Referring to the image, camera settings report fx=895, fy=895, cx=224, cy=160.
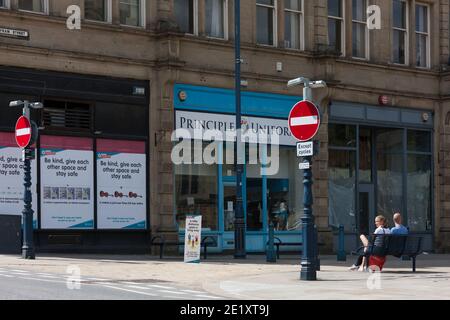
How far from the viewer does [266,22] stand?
3164cm

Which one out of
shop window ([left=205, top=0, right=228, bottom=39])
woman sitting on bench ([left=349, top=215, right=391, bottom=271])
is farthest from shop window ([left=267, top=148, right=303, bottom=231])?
Answer: woman sitting on bench ([left=349, top=215, right=391, bottom=271])

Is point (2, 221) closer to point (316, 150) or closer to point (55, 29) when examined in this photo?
point (55, 29)

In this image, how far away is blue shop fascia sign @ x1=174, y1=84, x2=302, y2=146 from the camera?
94.1 feet

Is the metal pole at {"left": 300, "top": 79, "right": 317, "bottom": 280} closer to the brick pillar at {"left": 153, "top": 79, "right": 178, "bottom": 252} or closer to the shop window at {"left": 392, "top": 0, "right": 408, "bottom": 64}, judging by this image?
the brick pillar at {"left": 153, "top": 79, "right": 178, "bottom": 252}

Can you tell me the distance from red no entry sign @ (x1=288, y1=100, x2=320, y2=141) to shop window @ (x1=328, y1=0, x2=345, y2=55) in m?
15.9

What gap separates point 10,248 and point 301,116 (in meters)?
10.4

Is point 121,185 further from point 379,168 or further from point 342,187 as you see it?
point 379,168

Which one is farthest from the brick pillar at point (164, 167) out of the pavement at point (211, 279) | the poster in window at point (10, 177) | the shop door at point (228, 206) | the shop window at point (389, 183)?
the shop window at point (389, 183)

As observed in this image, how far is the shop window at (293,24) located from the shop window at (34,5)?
9.49 metres

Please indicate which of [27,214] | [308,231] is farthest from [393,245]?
[27,214]

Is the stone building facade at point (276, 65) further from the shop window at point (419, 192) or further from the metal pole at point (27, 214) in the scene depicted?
the metal pole at point (27, 214)

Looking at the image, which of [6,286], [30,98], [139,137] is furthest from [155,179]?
[6,286]

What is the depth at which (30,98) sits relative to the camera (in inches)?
1007

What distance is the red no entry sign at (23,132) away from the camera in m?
22.9
